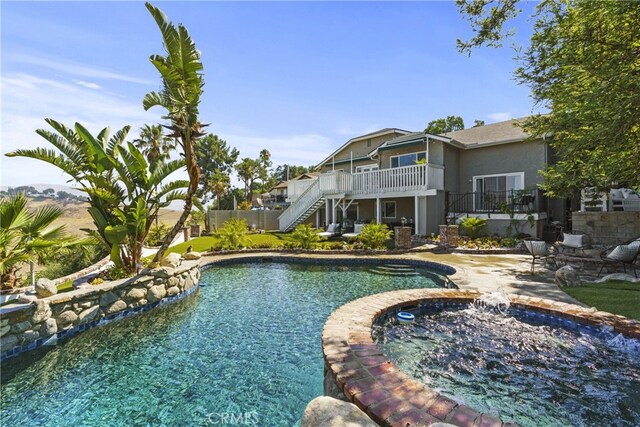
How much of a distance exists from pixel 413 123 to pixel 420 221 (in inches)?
468

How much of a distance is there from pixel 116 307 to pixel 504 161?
19557 millimetres

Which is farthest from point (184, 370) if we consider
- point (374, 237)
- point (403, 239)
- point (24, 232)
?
point (403, 239)

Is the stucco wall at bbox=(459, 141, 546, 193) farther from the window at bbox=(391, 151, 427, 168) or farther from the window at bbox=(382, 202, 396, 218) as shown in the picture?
the window at bbox=(382, 202, 396, 218)

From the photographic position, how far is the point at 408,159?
21250 mm

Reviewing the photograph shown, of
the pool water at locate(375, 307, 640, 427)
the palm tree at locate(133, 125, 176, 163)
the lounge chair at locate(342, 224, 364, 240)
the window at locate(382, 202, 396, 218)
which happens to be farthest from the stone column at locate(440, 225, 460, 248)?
the palm tree at locate(133, 125, 176, 163)

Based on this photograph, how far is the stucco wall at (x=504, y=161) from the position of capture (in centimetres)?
1714

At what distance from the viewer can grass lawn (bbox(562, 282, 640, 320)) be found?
607 centimetres

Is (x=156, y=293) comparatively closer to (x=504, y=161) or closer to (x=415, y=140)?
(x=415, y=140)

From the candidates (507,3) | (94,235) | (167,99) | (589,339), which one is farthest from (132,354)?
(507,3)

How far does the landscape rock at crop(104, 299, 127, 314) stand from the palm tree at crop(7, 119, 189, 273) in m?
1.21

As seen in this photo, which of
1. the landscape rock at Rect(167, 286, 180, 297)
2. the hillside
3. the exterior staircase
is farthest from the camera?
the exterior staircase

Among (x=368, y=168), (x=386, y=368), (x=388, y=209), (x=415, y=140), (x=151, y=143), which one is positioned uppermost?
(x=151, y=143)

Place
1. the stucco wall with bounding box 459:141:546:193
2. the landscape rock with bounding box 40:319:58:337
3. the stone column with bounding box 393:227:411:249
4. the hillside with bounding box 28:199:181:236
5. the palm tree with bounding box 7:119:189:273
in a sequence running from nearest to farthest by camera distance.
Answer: the landscape rock with bounding box 40:319:58:337 → the hillside with bounding box 28:199:181:236 → the palm tree with bounding box 7:119:189:273 → the stone column with bounding box 393:227:411:249 → the stucco wall with bounding box 459:141:546:193

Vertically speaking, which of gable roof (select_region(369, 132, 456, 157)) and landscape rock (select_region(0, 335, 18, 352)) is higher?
gable roof (select_region(369, 132, 456, 157))
